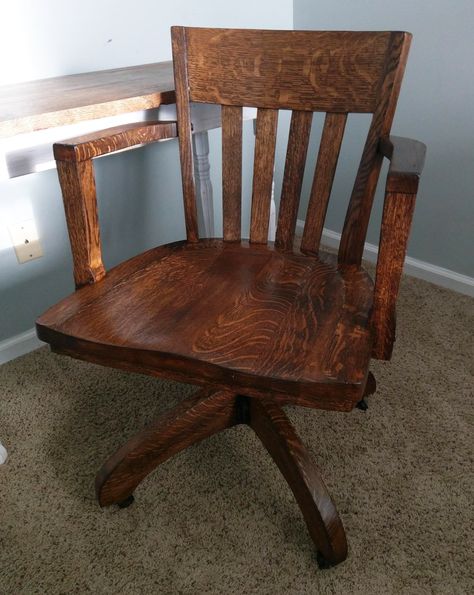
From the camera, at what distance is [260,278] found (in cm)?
89

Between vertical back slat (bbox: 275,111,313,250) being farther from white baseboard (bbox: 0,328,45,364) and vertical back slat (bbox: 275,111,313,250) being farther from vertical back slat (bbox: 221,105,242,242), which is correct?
white baseboard (bbox: 0,328,45,364)

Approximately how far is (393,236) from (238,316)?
0.79ft

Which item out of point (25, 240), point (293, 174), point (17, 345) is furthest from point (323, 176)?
point (17, 345)

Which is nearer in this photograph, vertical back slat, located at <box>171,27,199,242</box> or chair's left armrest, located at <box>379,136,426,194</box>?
chair's left armrest, located at <box>379,136,426,194</box>

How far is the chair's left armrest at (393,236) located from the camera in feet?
2.15

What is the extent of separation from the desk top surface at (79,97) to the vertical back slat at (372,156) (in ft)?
1.27

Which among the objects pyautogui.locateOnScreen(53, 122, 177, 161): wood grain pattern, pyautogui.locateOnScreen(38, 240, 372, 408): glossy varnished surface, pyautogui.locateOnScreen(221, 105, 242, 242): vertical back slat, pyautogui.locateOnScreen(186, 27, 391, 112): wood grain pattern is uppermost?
pyautogui.locateOnScreen(186, 27, 391, 112): wood grain pattern

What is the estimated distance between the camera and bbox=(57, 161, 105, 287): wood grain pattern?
2.64ft

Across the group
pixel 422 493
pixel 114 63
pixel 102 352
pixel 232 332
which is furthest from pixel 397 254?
pixel 114 63

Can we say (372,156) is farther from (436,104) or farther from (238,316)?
(436,104)

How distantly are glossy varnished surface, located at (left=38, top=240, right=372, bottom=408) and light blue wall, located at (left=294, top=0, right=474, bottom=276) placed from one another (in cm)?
72

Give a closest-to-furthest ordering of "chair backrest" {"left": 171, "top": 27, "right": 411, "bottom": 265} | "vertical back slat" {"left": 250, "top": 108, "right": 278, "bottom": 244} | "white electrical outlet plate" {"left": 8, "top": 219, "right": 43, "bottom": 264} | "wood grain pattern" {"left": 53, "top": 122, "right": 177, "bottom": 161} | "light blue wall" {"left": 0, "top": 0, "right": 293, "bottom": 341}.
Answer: "wood grain pattern" {"left": 53, "top": 122, "right": 177, "bottom": 161} → "chair backrest" {"left": 171, "top": 27, "right": 411, "bottom": 265} → "vertical back slat" {"left": 250, "top": 108, "right": 278, "bottom": 244} → "light blue wall" {"left": 0, "top": 0, "right": 293, "bottom": 341} → "white electrical outlet plate" {"left": 8, "top": 219, "right": 43, "bottom": 264}

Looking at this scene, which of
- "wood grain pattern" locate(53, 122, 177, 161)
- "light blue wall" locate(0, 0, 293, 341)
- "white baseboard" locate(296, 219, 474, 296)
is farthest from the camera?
"white baseboard" locate(296, 219, 474, 296)

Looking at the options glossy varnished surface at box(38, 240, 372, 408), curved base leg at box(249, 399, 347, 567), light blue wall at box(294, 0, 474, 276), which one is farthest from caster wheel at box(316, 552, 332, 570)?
light blue wall at box(294, 0, 474, 276)
